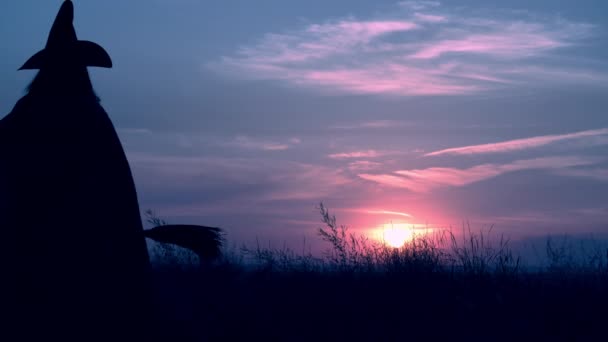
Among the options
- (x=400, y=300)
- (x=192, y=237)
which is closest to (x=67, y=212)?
(x=192, y=237)

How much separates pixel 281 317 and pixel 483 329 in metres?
2.22

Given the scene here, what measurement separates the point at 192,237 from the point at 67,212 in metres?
0.67

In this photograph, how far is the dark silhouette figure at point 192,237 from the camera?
3.62 m

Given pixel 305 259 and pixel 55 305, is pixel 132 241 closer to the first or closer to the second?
pixel 55 305

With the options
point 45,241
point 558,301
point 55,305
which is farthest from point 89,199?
point 558,301

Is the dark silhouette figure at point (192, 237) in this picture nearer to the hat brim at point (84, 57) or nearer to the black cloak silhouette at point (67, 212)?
the black cloak silhouette at point (67, 212)

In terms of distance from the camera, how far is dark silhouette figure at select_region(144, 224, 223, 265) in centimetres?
362

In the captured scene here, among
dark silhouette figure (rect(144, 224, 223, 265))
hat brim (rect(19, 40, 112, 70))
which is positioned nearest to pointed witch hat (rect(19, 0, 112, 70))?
hat brim (rect(19, 40, 112, 70))

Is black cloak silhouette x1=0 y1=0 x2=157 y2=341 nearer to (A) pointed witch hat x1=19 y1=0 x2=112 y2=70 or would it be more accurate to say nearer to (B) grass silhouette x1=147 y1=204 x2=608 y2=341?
(A) pointed witch hat x1=19 y1=0 x2=112 y2=70

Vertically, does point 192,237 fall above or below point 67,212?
below

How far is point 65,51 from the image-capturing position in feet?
11.7

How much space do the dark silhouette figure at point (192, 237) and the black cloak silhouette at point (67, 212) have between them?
0.11 m


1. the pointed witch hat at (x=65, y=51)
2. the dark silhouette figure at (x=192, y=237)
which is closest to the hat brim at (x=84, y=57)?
the pointed witch hat at (x=65, y=51)

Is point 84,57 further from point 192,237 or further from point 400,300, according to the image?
point 400,300
